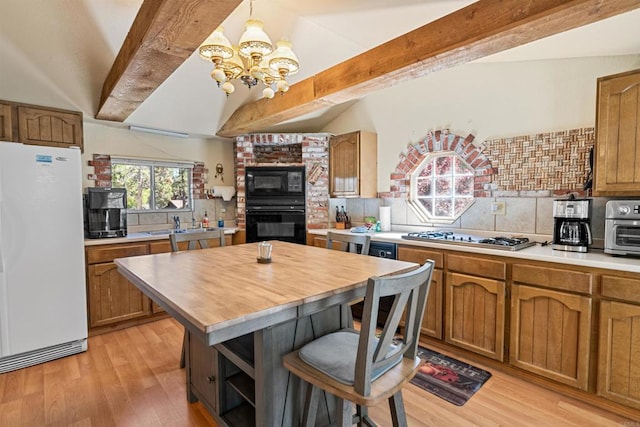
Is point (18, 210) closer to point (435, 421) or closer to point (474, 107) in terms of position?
point (435, 421)

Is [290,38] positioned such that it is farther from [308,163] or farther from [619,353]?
[619,353]

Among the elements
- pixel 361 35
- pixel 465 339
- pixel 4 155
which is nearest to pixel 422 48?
pixel 361 35

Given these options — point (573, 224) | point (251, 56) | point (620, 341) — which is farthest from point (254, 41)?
point (620, 341)

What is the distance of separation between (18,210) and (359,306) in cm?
305

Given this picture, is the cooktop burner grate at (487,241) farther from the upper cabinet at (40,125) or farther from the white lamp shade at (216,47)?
the upper cabinet at (40,125)

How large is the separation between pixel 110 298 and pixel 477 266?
3.35 meters

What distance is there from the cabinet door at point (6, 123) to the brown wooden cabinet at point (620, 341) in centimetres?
460

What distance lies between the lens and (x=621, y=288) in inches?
70.8

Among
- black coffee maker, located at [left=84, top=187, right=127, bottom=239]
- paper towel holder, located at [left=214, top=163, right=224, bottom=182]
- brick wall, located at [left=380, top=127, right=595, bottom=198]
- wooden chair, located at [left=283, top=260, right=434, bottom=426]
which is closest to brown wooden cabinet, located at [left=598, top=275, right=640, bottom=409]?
brick wall, located at [left=380, top=127, right=595, bottom=198]

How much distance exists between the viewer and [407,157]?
11.6 ft

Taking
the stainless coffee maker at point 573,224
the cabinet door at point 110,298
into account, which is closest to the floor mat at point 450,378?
the stainless coffee maker at point 573,224

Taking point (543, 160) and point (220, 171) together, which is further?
point (220, 171)

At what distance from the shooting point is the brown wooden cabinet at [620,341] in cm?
177

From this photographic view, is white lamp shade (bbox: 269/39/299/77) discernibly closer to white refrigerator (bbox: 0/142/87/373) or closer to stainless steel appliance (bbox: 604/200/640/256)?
white refrigerator (bbox: 0/142/87/373)
